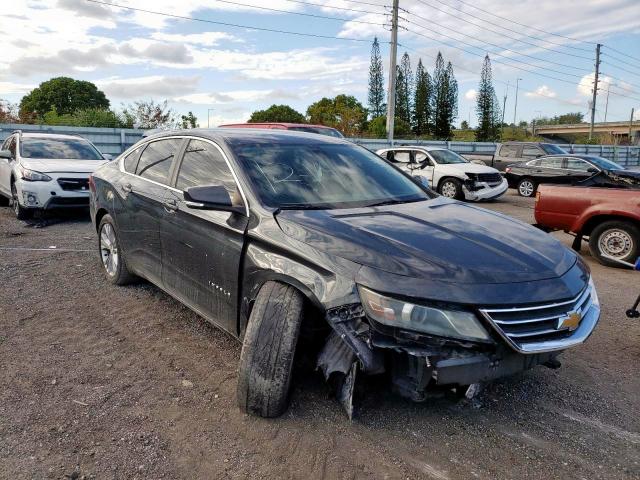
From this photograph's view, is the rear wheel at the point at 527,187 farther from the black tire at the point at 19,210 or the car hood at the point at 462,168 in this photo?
the black tire at the point at 19,210

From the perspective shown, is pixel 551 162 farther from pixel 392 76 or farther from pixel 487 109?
pixel 487 109

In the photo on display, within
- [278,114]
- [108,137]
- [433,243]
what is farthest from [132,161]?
[278,114]

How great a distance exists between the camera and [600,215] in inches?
283

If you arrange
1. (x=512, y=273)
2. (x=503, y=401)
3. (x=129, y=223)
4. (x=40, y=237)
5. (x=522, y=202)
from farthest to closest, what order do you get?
(x=522, y=202) < (x=40, y=237) < (x=129, y=223) < (x=503, y=401) < (x=512, y=273)

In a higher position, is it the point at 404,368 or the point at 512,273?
the point at 512,273

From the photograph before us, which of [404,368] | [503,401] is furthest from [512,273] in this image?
[503,401]

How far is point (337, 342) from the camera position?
2.88m

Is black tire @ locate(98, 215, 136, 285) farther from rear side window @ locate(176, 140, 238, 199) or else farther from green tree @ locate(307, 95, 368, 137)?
green tree @ locate(307, 95, 368, 137)

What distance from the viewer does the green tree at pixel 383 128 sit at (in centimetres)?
4321

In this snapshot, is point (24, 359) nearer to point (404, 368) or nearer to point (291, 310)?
point (291, 310)

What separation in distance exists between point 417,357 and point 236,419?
1.10 meters

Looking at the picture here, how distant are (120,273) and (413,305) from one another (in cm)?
356

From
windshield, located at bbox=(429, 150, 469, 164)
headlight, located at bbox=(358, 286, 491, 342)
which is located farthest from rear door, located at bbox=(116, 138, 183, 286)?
windshield, located at bbox=(429, 150, 469, 164)

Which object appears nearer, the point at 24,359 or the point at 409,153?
the point at 24,359
